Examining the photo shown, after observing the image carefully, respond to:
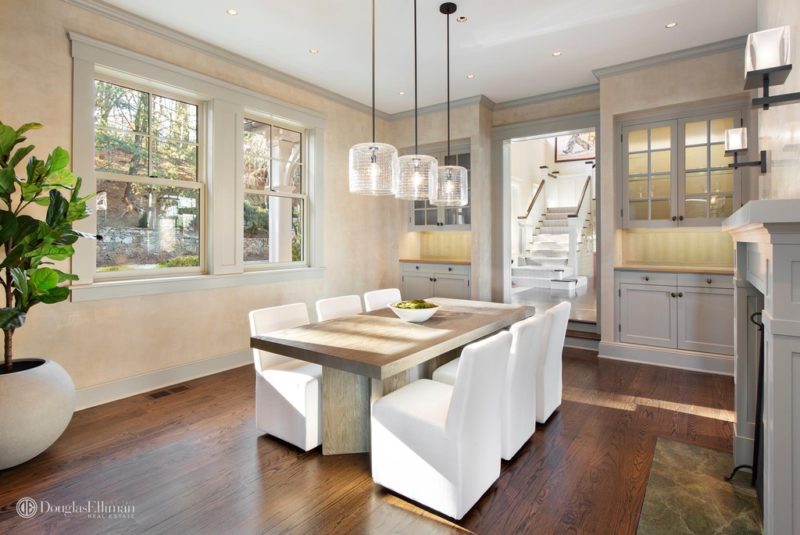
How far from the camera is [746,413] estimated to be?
7.47ft

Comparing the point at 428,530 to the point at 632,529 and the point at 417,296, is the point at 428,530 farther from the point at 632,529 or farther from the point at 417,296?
the point at 417,296

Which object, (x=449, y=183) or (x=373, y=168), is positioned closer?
(x=373, y=168)

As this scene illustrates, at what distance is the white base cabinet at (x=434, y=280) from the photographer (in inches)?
220

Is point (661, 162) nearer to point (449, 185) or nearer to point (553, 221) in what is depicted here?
point (449, 185)

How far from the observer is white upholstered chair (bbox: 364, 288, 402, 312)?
367cm

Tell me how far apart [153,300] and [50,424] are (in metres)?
1.36

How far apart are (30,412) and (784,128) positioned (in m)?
4.33

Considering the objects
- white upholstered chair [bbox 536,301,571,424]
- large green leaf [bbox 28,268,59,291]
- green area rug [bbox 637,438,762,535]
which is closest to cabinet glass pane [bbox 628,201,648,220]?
white upholstered chair [bbox 536,301,571,424]

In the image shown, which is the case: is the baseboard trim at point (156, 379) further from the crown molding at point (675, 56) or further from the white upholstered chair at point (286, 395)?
the crown molding at point (675, 56)

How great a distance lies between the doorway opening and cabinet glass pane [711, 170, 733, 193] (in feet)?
11.7

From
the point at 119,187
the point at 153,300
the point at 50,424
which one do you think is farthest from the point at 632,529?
the point at 119,187

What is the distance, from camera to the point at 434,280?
5852 millimetres

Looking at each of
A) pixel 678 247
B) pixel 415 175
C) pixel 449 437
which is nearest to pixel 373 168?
pixel 415 175

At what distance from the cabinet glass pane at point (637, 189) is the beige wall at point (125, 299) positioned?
337cm
